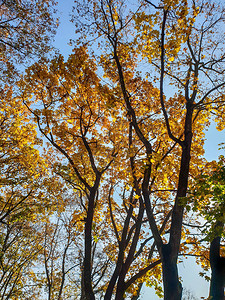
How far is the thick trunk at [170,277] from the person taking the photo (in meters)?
5.05

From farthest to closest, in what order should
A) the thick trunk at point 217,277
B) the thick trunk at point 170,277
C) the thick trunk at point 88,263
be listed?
the thick trunk at point 88,263 → the thick trunk at point 217,277 → the thick trunk at point 170,277

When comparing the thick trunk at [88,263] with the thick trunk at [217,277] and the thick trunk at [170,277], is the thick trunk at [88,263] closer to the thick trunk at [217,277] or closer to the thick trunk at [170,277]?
the thick trunk at [170,277]

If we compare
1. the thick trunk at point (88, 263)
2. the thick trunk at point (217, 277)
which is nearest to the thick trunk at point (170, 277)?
→ the thick trunk at point (217, 277)

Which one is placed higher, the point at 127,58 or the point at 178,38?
the point at 127,58

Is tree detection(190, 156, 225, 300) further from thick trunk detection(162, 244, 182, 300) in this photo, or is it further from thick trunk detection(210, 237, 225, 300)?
thick trunk detection(162, 244, 182, 300)

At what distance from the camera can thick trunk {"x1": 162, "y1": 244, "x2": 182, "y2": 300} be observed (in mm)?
5048

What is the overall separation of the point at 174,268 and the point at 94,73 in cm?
676

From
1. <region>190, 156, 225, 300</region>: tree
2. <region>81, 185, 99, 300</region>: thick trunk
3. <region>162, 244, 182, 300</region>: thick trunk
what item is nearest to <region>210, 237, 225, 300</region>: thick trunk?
<region>190, 156, 225, 300</region>: tree

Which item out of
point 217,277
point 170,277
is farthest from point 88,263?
point 217,277

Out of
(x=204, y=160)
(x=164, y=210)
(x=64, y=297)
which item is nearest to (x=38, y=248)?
(x=64, y=297)

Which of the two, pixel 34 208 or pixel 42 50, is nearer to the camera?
pixel 42 50

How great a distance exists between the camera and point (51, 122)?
866 cm

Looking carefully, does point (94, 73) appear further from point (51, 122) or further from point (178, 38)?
point (178, 38)

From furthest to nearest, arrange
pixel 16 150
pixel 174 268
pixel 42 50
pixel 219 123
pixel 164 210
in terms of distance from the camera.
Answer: pixel 16 150
pixel 164 210
pixel 219 123
pixel 42 50
pixel 174 268
